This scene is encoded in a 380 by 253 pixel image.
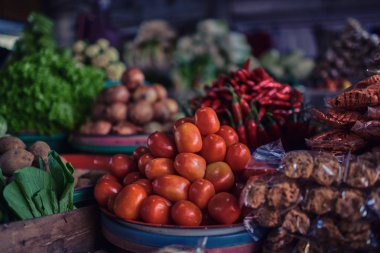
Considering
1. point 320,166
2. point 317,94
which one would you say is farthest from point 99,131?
point 317,94

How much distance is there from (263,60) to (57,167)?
509 centimetres

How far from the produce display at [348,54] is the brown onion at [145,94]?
267 centimetres

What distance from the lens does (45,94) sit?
269 centimetres

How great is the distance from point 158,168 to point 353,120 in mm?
802

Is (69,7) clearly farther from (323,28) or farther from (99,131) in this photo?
(99,131)

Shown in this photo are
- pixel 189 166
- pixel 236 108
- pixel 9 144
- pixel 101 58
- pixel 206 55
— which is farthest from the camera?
pixel 206 55

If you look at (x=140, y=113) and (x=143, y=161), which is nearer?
(x=143, y=161)

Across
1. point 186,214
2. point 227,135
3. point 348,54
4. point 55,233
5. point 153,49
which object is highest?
point 153,49

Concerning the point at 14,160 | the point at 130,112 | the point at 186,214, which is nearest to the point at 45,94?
the point at 130,112

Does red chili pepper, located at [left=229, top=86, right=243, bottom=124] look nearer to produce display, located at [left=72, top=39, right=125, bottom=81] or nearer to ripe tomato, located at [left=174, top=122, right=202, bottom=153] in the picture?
ripe tomato, located at [left=174, top=122, right=202, bottom=153]

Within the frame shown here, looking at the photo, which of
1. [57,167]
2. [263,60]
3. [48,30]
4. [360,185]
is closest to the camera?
[360,185]

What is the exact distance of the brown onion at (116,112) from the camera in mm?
2695

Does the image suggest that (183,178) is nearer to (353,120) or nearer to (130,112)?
(353,120)

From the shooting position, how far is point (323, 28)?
640 cm
